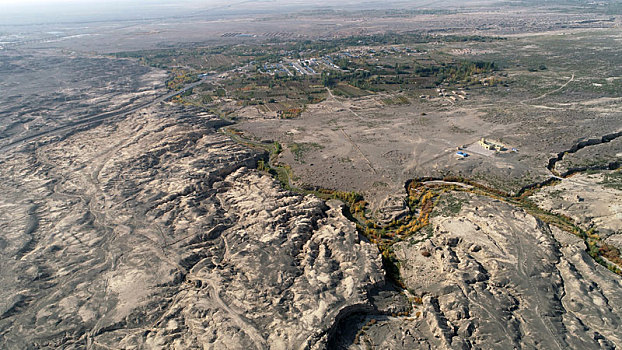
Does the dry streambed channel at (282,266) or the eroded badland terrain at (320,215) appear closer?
the dry streambed channel at (282,266)

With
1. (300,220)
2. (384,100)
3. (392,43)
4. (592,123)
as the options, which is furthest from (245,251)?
(392,43)

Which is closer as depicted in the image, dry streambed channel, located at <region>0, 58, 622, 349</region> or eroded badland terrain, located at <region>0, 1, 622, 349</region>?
dry streambed channel, located at <region>0, 58, 622, 349</region>

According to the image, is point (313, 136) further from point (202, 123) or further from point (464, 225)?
point (464, 225)

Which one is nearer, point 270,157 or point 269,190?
point 269,190

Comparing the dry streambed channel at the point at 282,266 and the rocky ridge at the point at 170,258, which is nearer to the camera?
the dry streambed channel at the point at 282,266

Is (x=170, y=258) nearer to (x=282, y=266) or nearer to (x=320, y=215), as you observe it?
(x=282, y=266)

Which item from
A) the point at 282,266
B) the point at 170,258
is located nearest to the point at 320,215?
the point at 282,266

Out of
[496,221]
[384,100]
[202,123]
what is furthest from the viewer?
[384,100]

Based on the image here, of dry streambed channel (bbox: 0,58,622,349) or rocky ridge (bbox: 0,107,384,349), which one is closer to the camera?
dry streambed channel (bbox: 0,58,622,349)
